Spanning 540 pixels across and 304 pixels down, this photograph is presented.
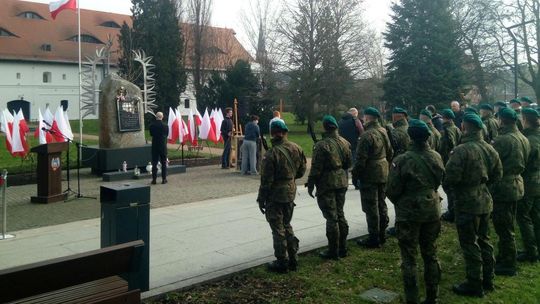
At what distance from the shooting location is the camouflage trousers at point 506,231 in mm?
6645

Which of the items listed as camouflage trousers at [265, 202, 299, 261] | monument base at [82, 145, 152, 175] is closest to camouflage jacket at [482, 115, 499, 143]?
camouflage trousers at [265, 202, 299, 261]

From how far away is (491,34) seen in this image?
39.8 meters

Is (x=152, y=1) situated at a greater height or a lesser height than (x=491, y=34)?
greater

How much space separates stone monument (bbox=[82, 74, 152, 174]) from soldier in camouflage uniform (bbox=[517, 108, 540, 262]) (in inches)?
478

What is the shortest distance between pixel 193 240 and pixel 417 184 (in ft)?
13.3

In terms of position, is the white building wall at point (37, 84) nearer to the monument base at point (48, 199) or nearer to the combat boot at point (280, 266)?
the monument base at point (48, 199)

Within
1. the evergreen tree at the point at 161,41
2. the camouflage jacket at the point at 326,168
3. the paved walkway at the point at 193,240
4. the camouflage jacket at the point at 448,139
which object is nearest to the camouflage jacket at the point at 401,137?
the camouflage jacket at the point at 448,139

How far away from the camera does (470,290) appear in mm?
5898

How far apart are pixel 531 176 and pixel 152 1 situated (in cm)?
4517

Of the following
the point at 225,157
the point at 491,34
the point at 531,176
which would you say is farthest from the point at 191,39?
the point at 531,176

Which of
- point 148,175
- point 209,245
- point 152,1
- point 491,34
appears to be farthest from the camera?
point 152,1

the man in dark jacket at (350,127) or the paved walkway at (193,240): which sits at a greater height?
the man in dark jacket at (350,127)

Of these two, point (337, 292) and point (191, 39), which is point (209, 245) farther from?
point (191, 39)

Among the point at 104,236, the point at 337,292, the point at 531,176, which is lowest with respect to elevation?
the point at 337,292
